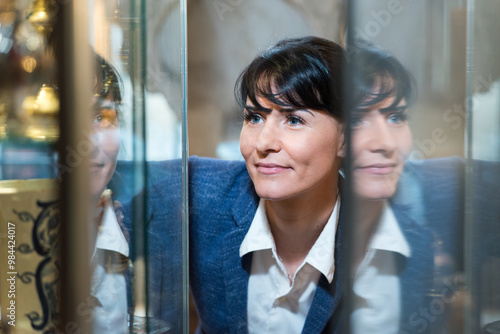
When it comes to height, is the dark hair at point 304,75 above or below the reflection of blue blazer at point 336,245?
above

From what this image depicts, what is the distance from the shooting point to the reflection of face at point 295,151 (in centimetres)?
84

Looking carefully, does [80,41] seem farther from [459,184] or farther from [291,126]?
[459,184]

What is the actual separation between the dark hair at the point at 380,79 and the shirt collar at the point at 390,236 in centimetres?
17

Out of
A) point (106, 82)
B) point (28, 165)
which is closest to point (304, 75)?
point (106, 82)

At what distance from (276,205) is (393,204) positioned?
196 millimetres

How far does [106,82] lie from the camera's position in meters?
0.80

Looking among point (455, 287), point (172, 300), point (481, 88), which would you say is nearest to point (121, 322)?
point (172, 300)

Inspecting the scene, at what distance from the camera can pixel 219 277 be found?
94cm

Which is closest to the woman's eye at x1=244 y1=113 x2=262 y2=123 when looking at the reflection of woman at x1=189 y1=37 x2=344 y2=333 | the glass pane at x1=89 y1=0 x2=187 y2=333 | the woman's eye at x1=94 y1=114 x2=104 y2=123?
the reflection of woman at x1=189 y1=37 x2=344 y2=333

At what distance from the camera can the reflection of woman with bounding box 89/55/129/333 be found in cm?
80

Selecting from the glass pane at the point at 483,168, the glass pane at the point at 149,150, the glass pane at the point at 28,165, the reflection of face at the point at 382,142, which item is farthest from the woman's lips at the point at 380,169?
the glass pane at the point at 28,165

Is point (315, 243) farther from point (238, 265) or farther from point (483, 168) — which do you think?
point (483, 168)

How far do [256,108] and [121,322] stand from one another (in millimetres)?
404

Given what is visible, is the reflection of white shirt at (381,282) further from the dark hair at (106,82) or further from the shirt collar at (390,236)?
the dark hair at (106,82)
